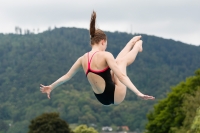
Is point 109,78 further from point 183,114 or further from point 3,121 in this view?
point 3,121

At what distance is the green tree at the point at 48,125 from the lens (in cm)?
9475

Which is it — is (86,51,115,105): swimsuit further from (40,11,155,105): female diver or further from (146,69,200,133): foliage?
(146,69,200,133): foliage

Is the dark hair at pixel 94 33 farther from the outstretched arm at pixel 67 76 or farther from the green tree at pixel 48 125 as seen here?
the green tree at pixel 48 125

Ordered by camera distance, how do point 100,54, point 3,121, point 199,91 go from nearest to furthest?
1. point 100,54
2. point 199,91
3. point 3,121

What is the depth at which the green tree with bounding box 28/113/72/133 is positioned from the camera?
311 feet

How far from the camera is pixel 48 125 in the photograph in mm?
94750

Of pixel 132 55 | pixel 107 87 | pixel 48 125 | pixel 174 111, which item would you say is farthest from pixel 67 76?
pixel 48 125

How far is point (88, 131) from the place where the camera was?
115 metres

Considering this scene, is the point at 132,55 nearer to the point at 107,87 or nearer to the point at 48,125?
the point at 107,87

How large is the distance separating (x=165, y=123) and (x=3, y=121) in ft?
368

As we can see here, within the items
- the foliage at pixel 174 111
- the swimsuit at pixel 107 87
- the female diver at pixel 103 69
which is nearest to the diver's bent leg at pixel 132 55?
the female diver at pixel 103 69

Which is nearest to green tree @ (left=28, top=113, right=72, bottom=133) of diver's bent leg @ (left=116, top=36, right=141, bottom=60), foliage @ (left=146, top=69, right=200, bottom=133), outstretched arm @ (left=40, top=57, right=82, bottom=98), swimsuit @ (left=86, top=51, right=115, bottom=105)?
foliage @ (left=146, top=69, right=200, bottom=133)

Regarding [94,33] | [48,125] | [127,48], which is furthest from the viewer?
[48,125]

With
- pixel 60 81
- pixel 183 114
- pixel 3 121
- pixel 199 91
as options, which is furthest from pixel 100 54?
pixel 3 121
